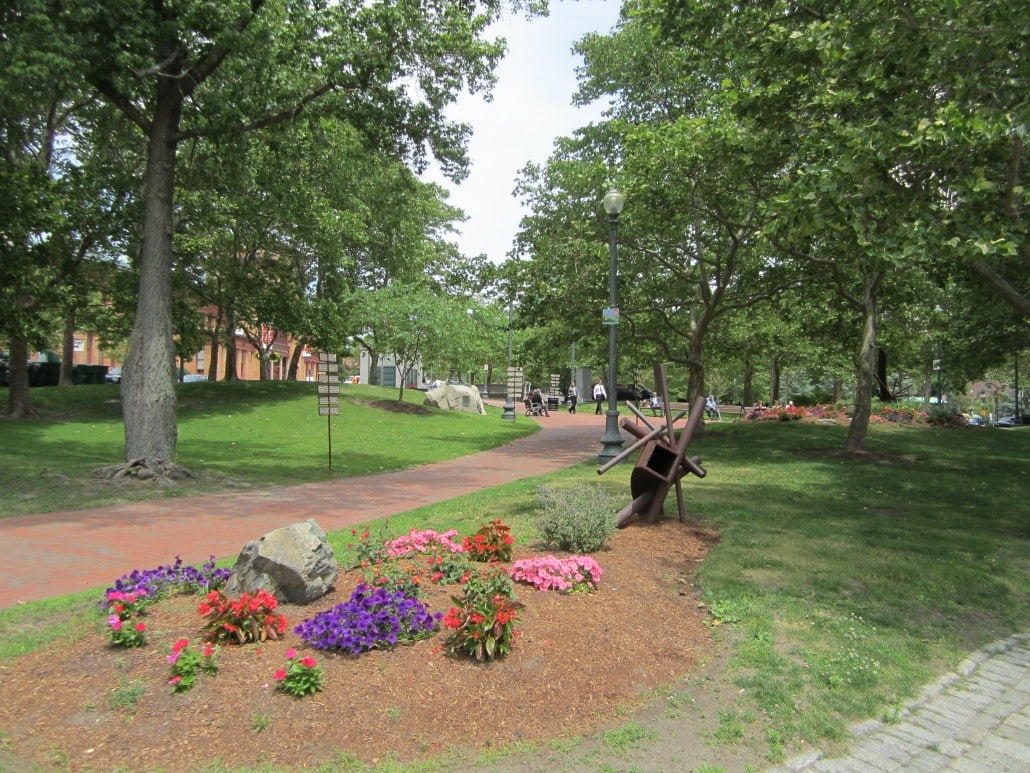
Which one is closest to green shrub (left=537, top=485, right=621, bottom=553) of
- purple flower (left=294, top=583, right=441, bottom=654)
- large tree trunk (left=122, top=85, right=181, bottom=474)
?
purple flower (left=294, top=583, right=441, bottom=654)

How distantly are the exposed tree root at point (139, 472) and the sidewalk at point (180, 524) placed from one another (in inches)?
Answer: 48.6

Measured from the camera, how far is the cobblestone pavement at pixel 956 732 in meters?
3.31

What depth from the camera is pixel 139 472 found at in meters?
10.9

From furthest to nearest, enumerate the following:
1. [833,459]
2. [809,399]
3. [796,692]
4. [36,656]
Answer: [809,399] < [833,459] < [36,656] < [796,692]

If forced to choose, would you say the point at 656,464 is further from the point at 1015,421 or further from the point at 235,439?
the point at 1015,421

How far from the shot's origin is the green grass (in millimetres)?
10641

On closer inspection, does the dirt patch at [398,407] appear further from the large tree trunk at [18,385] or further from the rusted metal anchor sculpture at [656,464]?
the rusted metal anchor sculpture at [656,464]

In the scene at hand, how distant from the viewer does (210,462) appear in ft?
45.4

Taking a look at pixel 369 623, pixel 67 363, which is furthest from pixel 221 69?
pixel 67 363

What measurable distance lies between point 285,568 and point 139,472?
7.45 m

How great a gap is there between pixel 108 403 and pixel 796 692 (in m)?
24.9

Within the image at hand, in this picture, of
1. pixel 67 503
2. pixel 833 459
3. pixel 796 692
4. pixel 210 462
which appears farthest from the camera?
pixel 833 459

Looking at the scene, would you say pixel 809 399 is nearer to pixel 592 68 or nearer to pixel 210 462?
pixel 592 68

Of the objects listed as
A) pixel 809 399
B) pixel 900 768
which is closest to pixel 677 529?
pixel 900 768
